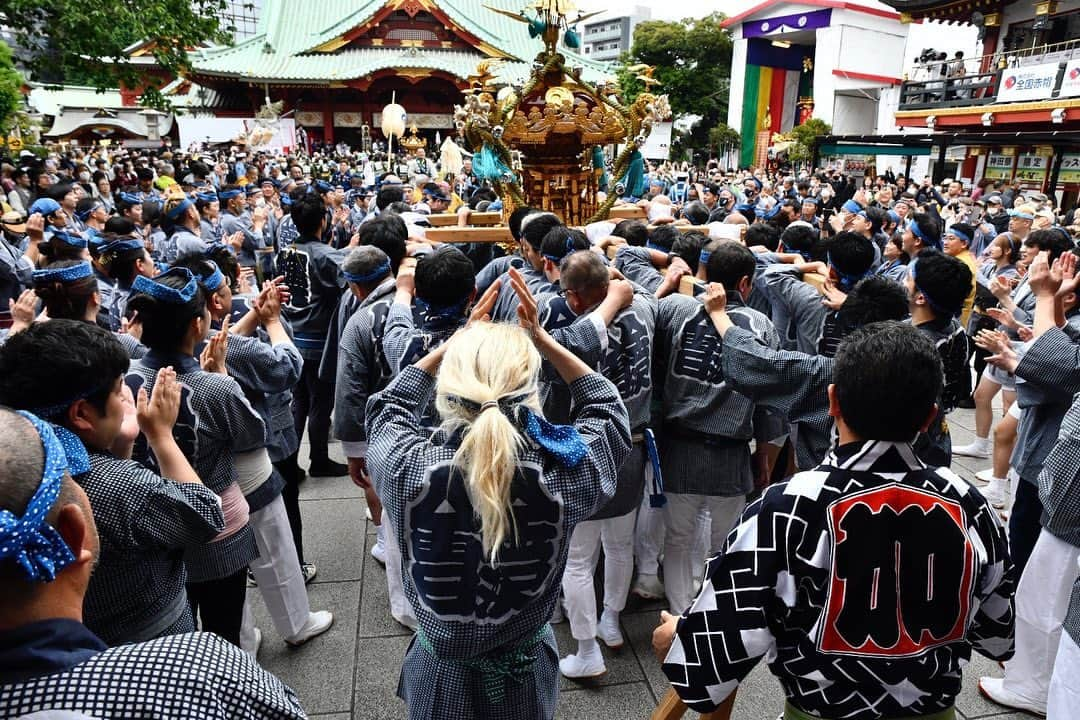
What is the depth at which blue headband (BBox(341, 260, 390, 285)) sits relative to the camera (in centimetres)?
346

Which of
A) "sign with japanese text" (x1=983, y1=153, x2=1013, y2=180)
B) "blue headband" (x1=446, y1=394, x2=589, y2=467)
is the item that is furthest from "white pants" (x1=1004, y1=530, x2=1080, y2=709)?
"sign with japanese text" (x1=983, y1=153, x2=1013, y2=180)

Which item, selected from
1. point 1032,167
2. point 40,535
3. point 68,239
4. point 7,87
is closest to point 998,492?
point 40,535

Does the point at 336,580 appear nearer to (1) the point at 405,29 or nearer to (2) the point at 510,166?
(2) the point at 510,166

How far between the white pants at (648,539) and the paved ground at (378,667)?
207 mm

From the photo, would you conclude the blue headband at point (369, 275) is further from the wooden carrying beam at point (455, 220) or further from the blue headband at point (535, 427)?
the wooden carrying beam at point (455, 220)

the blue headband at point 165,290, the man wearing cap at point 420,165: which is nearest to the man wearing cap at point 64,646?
the blue headband at point 165,290

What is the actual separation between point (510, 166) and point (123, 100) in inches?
1480

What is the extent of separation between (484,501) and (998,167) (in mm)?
21587

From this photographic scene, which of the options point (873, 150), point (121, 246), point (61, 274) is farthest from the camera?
point (873, 150)

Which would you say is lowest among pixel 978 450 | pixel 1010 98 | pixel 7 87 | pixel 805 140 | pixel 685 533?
pixel 978 450

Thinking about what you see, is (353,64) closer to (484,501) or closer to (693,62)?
(693,62)

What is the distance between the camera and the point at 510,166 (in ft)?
20.5

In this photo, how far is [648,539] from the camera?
3582mm

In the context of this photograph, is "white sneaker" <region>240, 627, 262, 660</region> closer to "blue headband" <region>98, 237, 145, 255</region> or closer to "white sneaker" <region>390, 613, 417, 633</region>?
"white sneaker" <region>390, 613, 417, 633</region>
